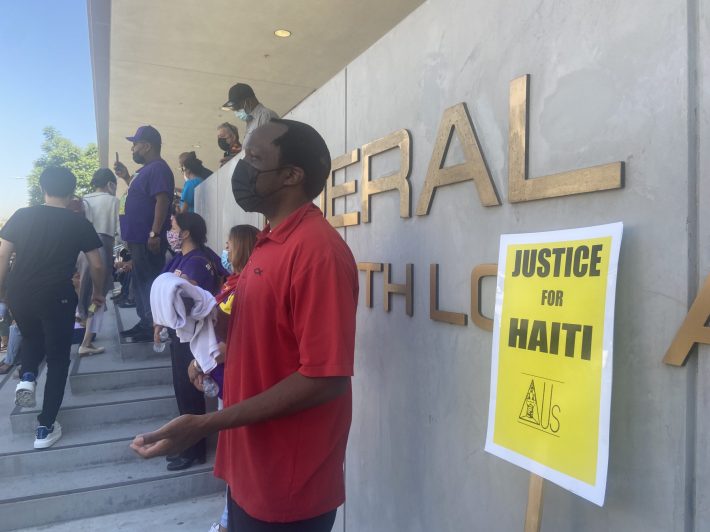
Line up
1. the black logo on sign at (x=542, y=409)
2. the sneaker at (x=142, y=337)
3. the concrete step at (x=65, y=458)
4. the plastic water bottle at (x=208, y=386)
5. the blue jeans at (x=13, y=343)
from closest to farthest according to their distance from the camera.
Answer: the black logo on sign at (x=542, y=409), the plastic water bottle at (x=208, y=386), the concrete step at (x=65, y=458), the sneaker at (x=142, y=337), the blue jeans at (x=13, y=343)

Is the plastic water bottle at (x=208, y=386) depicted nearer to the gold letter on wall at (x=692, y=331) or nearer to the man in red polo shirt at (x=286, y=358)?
the man in red polo shirt at (x=286, y=358)

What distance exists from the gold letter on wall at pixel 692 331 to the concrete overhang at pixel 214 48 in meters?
6.17

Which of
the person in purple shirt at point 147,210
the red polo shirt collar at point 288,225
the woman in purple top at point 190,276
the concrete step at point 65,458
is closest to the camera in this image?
the red polo shirt collar at point 288,225

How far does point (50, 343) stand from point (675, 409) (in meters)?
3.74

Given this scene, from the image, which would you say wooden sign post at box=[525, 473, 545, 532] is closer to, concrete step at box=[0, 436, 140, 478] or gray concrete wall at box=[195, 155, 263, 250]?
concrete step at box=[0, 436, 140, 478]

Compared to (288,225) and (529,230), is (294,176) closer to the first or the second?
(288,225)

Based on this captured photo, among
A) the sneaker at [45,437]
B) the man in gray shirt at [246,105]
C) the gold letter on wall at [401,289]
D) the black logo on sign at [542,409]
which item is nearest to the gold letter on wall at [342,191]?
the gold letter on wall at [401,289]

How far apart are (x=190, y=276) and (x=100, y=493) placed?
1.59 meters

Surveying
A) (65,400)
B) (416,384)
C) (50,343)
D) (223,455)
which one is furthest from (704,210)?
(65,400)

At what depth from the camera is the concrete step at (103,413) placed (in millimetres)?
3848

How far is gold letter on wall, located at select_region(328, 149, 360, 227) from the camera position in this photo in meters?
2.51

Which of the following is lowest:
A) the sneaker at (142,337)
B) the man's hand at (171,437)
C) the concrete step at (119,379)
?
the concrete step at (119,379)

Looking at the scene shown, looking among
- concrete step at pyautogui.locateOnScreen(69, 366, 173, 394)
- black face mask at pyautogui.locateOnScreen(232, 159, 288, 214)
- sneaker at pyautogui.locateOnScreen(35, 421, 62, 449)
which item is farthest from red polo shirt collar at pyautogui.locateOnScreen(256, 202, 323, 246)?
concrete step at pyautogui.locateOnScreen(69, 366, 173, 394)

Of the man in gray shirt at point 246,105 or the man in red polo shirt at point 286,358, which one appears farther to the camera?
the man in gray shirt at point 246,105
